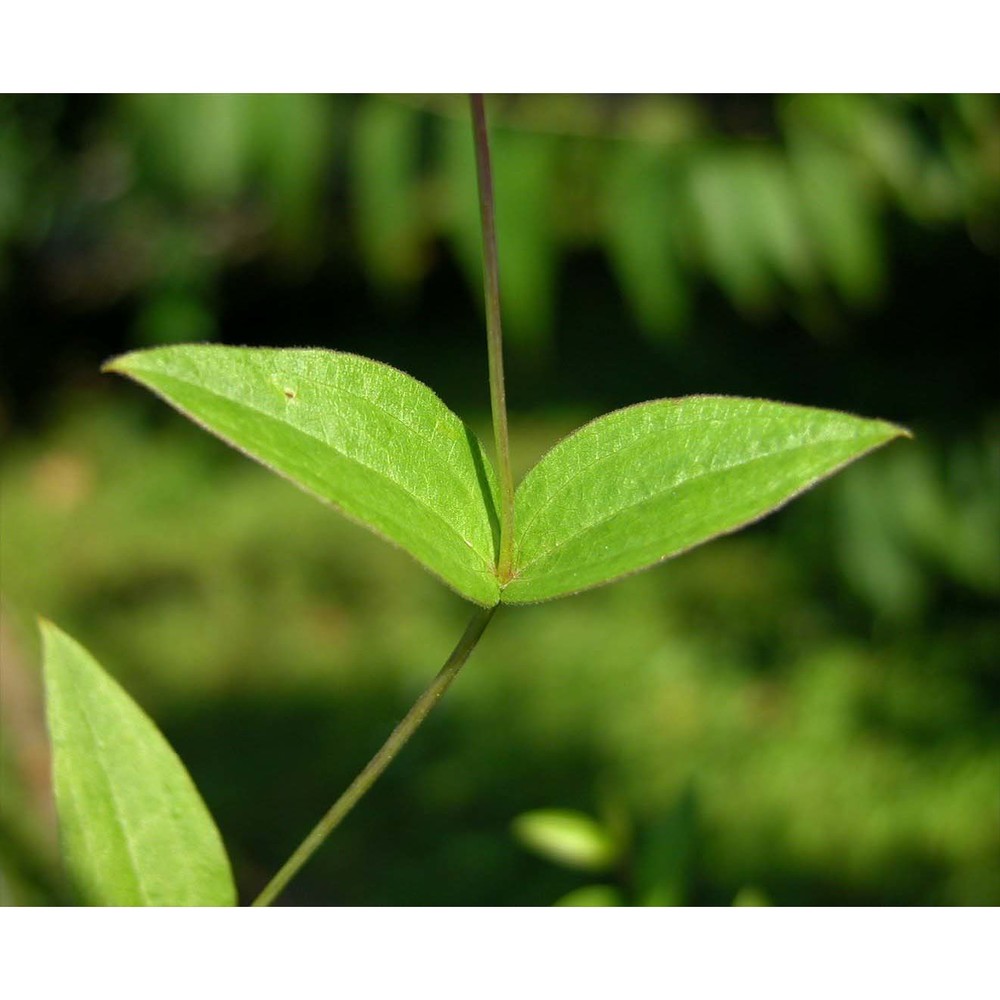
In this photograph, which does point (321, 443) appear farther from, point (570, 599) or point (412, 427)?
point (570, 599)

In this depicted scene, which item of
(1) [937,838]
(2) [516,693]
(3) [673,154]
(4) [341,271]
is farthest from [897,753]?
(4) [341,271]

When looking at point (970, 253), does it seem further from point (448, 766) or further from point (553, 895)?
point (553, 895)

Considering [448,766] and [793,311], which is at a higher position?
[793,311]

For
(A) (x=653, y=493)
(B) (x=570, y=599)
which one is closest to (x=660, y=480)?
(A) (x=653, y=493)

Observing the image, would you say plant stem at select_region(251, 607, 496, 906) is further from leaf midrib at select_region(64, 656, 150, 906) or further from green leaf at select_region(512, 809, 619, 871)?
green leaf at select_region(512, 809, 619, 871)

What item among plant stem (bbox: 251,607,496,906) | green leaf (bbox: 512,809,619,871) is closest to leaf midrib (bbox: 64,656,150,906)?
plant stem (bbox: 251,607,496,906)

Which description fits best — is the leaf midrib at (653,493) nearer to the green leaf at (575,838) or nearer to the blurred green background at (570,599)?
the blurred green background at (570,599)
